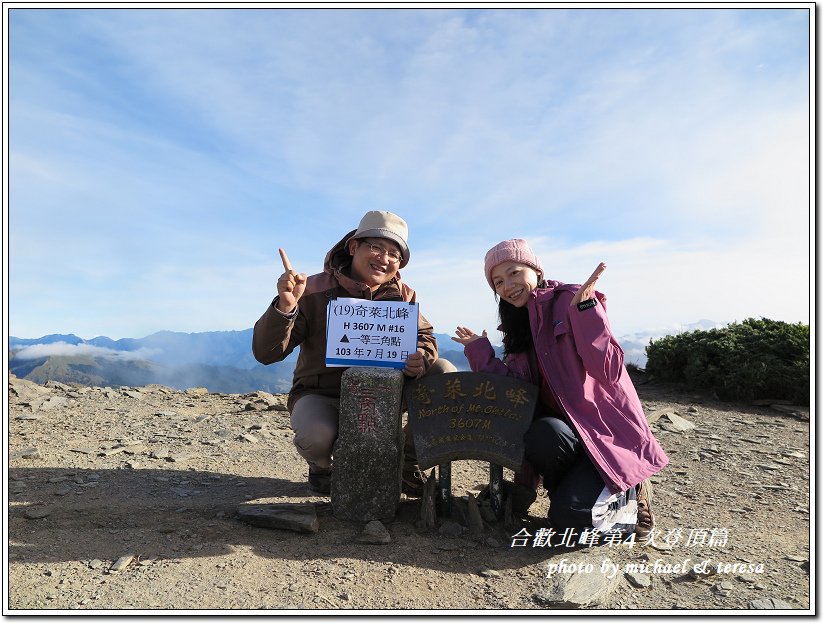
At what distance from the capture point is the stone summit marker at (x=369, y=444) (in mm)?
4305

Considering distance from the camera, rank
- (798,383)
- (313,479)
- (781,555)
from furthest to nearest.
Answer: (798,383) → (313,479) → (781,555)

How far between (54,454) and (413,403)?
12.6 feet

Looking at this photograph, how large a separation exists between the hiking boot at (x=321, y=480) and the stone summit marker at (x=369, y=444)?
0.70 meters

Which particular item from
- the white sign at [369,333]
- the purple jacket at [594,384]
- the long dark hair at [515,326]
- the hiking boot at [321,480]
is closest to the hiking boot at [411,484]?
the hiking boot at [321,480]

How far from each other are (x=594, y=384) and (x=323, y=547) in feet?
6.49

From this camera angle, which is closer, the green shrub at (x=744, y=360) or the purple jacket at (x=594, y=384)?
the purple jacket at (x=594, y=384)

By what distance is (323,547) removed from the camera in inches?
156

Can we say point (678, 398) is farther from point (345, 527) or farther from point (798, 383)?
point (345, 527)

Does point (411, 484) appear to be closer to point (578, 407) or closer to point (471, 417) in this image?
point (471, 417)

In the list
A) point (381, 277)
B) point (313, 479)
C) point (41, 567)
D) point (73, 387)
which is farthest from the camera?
point (73, 387)

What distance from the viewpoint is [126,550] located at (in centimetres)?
386

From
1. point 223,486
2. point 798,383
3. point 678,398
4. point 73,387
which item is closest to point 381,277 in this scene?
point 223,486

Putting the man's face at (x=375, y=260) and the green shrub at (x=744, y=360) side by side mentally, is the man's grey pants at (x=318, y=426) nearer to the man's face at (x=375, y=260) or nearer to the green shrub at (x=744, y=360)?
the man's face at (x=375, y=260)
